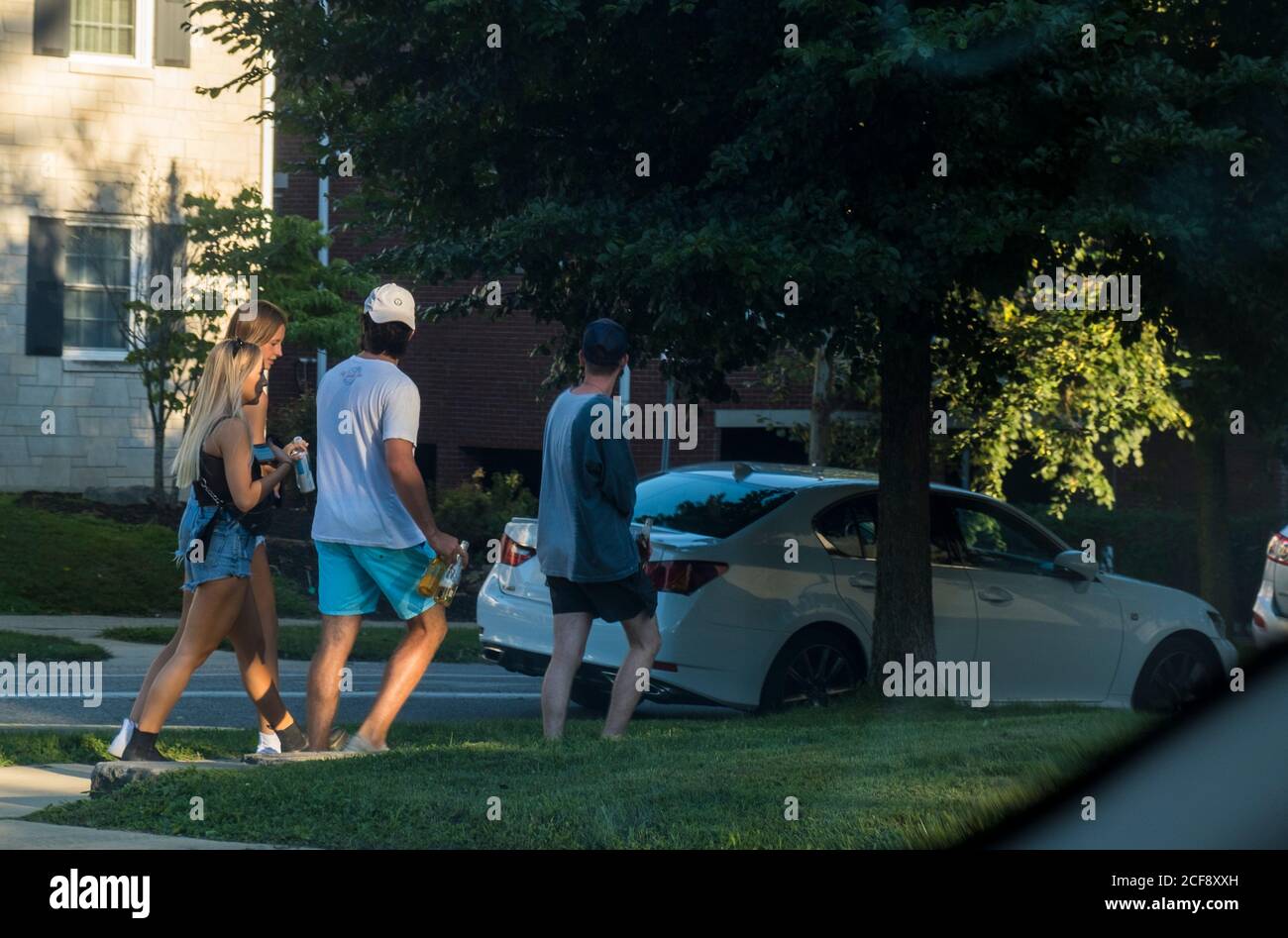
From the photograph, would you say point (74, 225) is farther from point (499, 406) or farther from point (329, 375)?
point (329, 375)

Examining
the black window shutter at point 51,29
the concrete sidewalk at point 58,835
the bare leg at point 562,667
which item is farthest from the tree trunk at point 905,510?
the black window shutter at point 51,29

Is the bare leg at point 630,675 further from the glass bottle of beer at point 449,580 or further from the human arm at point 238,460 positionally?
the human arm at point 238,460

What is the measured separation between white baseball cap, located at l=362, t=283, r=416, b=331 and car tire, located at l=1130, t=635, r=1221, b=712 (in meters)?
6.02

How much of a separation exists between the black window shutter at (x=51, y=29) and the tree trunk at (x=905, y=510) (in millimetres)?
12759

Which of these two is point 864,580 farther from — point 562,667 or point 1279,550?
point 1279,550

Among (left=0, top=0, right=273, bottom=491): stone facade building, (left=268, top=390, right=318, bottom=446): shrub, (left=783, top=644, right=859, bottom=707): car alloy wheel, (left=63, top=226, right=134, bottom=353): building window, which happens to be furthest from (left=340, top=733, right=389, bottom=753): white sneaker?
(left=268, top=390, right=318, bottom=446): shrub

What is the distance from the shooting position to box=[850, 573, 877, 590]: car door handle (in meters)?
10.5

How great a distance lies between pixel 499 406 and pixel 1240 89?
700 inches

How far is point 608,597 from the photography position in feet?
25.8

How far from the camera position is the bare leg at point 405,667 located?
725 centimetres

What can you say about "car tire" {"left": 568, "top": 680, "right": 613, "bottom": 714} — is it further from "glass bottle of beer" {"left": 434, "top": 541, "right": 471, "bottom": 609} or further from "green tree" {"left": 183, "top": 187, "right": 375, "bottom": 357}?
"green tree" {"left": 183, "top": 187, "right": 375, "bottom": 357}

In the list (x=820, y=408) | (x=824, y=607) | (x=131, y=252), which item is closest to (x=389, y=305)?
(x=824, y=607)

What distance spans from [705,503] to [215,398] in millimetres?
3746

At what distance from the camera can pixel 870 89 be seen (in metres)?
8.38
